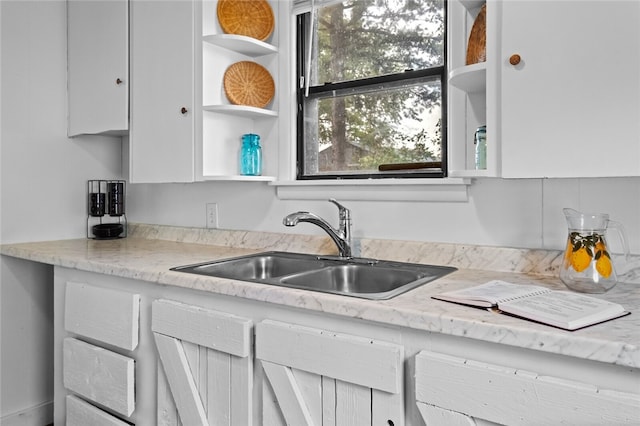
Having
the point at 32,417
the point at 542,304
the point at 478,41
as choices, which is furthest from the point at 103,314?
the point at 478,41

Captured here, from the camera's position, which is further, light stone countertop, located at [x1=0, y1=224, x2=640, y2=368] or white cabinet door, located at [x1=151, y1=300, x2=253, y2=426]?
white cabinet door, located at [x1=151, y1=300, x2=253, y2=426]

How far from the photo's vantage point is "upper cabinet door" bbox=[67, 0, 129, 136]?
91.0 inches

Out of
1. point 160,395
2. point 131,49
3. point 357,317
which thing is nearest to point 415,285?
point 357,317

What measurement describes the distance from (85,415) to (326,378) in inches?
47.1

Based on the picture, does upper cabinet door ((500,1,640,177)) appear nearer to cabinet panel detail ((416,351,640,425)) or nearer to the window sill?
the window sill

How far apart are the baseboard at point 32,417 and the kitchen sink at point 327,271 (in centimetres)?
141

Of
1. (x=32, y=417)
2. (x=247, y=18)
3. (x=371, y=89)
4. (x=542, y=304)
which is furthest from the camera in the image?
(x=32, y=417)

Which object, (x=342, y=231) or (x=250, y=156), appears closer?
(x=342, y=231)

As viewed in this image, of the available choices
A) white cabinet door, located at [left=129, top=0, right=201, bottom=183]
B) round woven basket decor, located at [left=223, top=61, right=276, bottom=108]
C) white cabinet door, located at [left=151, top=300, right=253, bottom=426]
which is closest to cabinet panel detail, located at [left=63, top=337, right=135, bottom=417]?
white cabinet door, located at [left=151, top=300, right=253, bottom=426]

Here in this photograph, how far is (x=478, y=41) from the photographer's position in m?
1.50

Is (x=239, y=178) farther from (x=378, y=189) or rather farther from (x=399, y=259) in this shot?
(x=399, y=259)

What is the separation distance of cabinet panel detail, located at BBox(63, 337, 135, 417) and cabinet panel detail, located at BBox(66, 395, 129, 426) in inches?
1.9

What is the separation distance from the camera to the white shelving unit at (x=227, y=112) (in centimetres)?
202

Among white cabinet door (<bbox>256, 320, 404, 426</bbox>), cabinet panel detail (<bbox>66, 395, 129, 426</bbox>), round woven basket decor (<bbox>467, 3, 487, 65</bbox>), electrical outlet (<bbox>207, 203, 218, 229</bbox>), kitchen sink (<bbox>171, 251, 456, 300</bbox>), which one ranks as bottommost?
A: cabinet panel detail (<bbox>66, 395, 129, 426</bbox>)
